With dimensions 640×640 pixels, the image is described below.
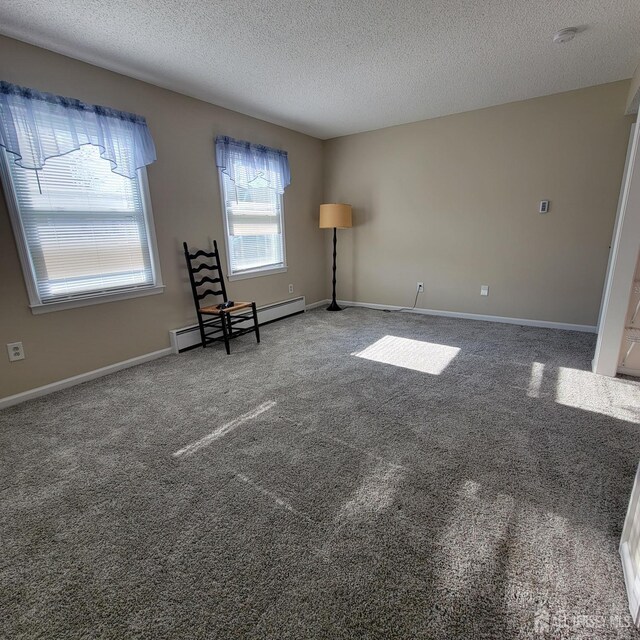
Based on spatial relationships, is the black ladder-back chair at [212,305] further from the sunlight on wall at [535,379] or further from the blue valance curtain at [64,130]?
the sunlight on wall at [535,379]

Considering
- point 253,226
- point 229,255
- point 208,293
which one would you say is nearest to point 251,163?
point 253,226

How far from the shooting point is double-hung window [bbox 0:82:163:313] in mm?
2516

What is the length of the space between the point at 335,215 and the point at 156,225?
7.89ft

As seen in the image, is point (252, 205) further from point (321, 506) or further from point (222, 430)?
point (321, 506)

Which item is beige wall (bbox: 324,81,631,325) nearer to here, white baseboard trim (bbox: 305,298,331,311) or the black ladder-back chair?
white baseboard trim (bbox: 305,298,331,311)

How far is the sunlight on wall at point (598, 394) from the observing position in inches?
90.6

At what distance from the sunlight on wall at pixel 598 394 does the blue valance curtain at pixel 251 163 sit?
3707mm

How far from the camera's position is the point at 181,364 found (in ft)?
10.8

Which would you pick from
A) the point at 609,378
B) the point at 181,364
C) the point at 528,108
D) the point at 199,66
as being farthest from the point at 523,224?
the point at 181,364

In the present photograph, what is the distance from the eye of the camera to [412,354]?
3424 mm

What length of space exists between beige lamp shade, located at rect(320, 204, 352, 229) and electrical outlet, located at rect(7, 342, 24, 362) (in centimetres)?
359

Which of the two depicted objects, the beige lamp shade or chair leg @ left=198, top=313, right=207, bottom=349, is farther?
the beige lamp shade

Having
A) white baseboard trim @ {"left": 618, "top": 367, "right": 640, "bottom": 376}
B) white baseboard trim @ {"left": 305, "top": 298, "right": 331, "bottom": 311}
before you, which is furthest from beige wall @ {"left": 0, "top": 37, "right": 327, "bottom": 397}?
white baseboard trim @ {"left": 618, "top": 367, "right": 640, "bottom": 376}

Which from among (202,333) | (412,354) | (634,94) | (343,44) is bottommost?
(412,354)
